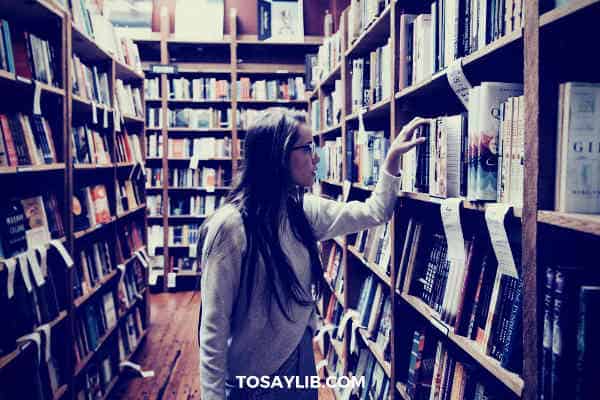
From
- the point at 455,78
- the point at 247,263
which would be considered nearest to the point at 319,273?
the point at 247,263

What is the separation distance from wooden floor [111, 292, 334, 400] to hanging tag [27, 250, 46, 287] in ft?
4.67

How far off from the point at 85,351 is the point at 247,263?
1.54 m

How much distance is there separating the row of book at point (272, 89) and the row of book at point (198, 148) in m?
0.61

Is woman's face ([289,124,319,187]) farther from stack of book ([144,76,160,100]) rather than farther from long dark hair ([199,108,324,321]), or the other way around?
stack of book ([144,76,160,100])

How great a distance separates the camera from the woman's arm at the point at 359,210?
1.50 metres

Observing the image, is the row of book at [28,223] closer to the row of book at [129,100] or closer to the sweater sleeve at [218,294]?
the sweater sleeve at [218,294]

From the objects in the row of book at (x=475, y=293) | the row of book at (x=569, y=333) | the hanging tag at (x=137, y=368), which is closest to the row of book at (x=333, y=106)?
the row of book at (x=475, y=293)

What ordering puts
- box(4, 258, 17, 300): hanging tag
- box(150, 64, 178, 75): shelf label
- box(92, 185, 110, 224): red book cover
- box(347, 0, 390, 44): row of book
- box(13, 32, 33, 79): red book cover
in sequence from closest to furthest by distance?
box(4, 258, 17, 300): hanging tag < box(13, 32, 33, 79): red book cover < box(347, 0, 390, 44): row of book < box(92, 185, 110, 224): red book cover < box(150, 64, 178, 75): shelf label

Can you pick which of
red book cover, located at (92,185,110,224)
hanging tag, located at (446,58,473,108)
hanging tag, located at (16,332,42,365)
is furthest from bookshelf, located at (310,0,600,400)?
red book cover, located at (92,185,110,224)

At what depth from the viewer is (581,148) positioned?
0.72m

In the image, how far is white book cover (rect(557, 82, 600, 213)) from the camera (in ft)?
2.36

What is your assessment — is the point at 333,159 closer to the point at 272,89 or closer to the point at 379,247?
the point at 379,247

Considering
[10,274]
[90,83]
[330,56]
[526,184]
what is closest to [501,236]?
[526,184]

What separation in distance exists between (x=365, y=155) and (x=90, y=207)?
4.99ft
